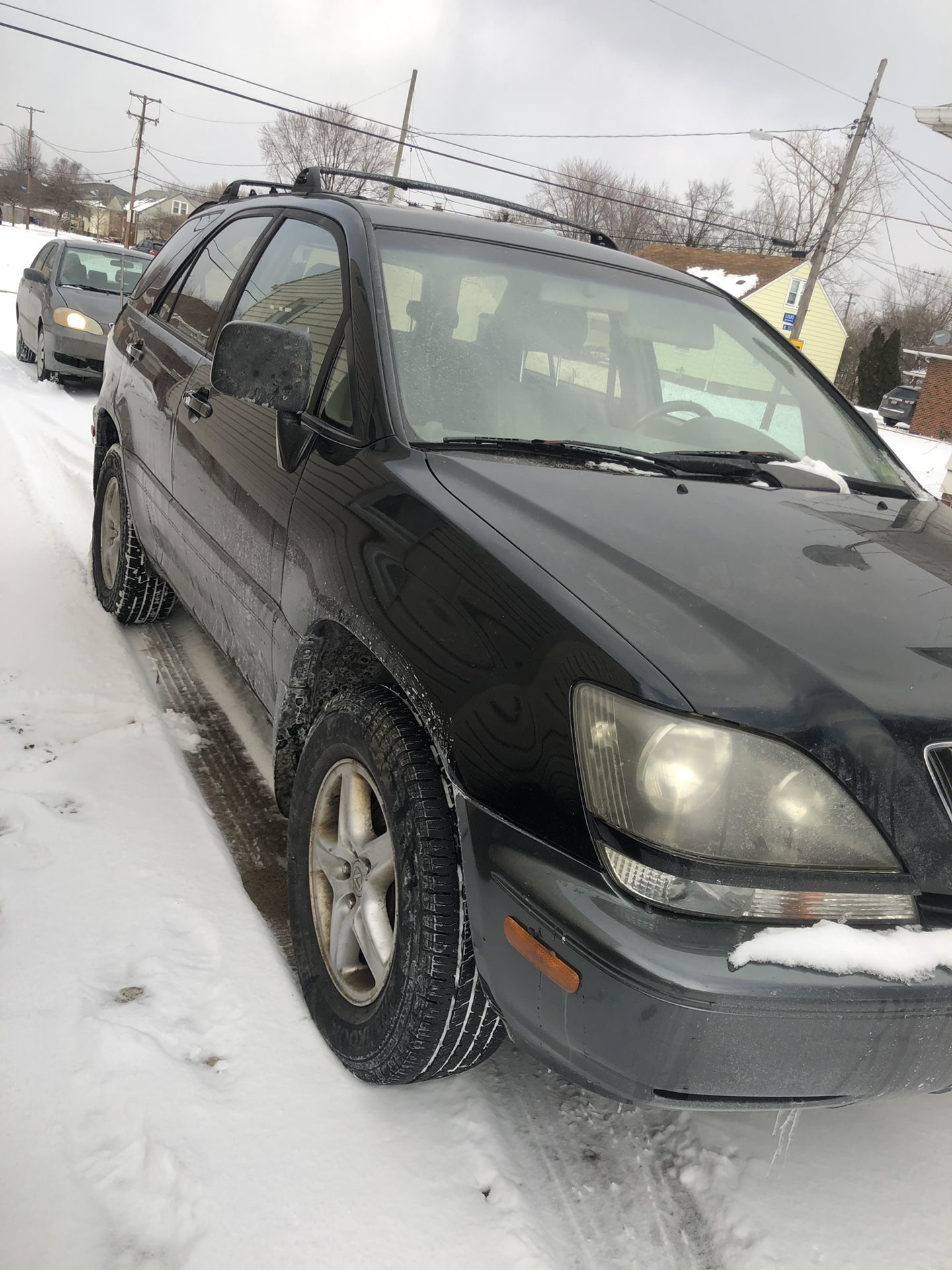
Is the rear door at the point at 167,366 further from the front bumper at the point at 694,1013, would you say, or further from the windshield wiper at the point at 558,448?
the front bumper at the point at 694,1013

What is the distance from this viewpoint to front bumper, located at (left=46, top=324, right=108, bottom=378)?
35.2 ft

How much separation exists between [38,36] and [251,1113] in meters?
24.1

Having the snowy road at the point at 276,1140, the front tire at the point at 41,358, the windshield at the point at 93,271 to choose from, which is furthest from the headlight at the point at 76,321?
the snowy road at the point at 276,1140

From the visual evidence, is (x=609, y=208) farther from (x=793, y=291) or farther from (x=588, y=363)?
(x=588, y=363)

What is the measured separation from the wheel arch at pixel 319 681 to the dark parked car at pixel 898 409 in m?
34.1

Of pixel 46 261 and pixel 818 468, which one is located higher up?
pixel 46 261

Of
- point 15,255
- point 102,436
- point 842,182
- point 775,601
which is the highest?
point 842,182

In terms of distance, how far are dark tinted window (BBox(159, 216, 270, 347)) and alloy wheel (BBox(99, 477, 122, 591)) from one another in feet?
3.02

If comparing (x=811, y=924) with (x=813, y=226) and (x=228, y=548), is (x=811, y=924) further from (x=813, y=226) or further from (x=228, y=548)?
(x=813, y=226)

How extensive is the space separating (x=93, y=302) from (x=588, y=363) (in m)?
10.0

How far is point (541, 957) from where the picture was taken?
4.95 ft

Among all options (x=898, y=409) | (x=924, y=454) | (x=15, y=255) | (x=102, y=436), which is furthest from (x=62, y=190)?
(x=102, y=436)

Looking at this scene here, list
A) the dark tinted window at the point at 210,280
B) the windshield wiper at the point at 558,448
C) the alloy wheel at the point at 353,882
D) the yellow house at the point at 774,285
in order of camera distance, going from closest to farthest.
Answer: the alloy wheel at the point at 353,882
the windshield wiper at the point at 558,448
the dark tinted window at the point at 210,280
the yellow house at the point at 774,285

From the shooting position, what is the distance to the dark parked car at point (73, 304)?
35.3 feet
